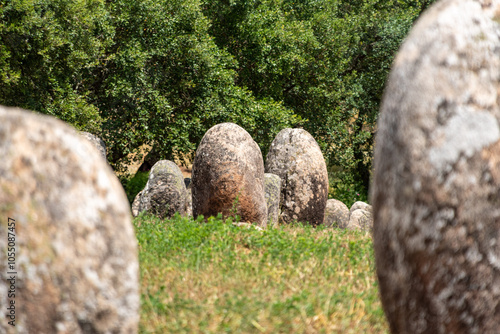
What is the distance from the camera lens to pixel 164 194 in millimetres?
12109

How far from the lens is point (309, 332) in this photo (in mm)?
4543

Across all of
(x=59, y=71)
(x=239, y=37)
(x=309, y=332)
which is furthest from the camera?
(x=239, y=37)

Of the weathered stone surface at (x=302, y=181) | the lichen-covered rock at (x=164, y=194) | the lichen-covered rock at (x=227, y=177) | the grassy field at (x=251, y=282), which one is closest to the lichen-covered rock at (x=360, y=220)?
the weathered stone surface at (x=302, y=181)

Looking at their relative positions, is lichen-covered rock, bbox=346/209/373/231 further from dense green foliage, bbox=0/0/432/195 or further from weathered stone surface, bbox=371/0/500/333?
weathered stone surface, bbox=371/0/500/333

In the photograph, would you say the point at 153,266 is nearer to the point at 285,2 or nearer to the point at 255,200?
the point at 255,200

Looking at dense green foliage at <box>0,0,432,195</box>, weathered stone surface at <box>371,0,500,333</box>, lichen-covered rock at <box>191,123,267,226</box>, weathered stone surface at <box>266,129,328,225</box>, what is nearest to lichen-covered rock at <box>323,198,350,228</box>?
weathered stone surface at <box>266,129,328,225</box>

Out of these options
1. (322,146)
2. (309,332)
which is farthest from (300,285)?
(322,146)

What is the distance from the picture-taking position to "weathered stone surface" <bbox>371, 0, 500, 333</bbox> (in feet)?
11.0

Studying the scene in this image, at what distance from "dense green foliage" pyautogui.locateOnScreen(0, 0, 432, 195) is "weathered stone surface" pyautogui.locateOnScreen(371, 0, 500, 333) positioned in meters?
11.8

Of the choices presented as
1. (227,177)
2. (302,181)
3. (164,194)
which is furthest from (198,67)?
(227,177)

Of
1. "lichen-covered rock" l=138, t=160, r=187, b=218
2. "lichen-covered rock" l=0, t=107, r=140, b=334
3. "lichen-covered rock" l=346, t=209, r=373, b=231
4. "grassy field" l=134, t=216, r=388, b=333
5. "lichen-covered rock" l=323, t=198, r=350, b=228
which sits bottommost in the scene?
"lichen-covered rock" l=346, t=209, r=373, b=231

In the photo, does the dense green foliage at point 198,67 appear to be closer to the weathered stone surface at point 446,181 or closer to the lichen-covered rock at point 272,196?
the lichen-covered rock at point 272,196

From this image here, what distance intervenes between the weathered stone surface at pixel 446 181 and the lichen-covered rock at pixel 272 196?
8588 millimetres

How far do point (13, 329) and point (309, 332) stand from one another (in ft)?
8.01
